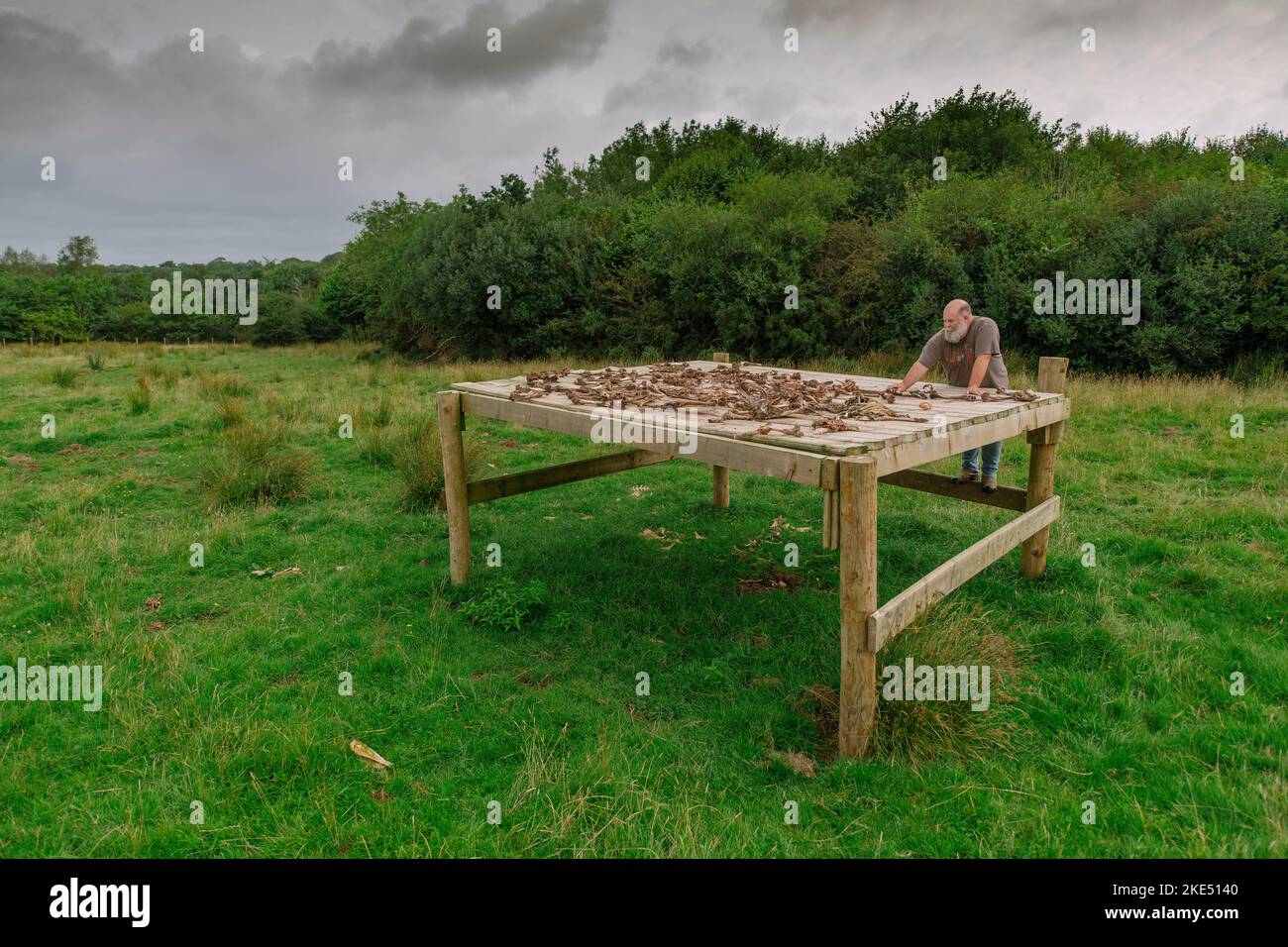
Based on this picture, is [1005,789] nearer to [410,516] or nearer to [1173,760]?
[1173,760]

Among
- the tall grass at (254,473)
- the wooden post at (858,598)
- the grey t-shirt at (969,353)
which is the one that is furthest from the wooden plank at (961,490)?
the tall grass at (254,473)

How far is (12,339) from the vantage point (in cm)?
3775

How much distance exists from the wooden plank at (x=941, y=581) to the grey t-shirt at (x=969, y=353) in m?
1.05

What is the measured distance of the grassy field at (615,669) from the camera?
2.79 metres

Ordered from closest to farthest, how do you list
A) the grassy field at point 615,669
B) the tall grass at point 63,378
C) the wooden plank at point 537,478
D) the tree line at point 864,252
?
the grassy field at point 615,669, the wooden plank at point 537,478, the tree line at point 864,252, the tall grass at point 63,378

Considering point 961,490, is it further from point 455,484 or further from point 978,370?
point 455,484

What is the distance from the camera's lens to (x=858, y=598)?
308cm

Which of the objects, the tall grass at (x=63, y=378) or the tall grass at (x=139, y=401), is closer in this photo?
the tall grass at (x=139, y=401)

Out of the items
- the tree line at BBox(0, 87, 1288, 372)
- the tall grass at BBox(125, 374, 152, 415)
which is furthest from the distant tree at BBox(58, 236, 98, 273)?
the tall grass at BBox(125, 374, 152, 415)

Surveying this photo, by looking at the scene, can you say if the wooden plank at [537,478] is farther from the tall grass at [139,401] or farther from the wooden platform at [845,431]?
the tall grass at [139,401]

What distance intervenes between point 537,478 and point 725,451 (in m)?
2.24

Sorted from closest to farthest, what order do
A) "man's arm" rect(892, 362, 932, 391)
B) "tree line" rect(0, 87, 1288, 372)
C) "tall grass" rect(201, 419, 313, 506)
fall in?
"man's arm" rect(892, 362, 932, 391) < "tall grass" rect(201, 419, 313, 506) < "tree line" rect(0, 87, 1288, 372)

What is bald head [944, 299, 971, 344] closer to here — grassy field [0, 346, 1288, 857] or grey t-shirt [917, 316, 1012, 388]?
grey t-shirt [917, 316, 1012, 388]

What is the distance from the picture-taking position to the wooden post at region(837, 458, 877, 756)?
3021mm
